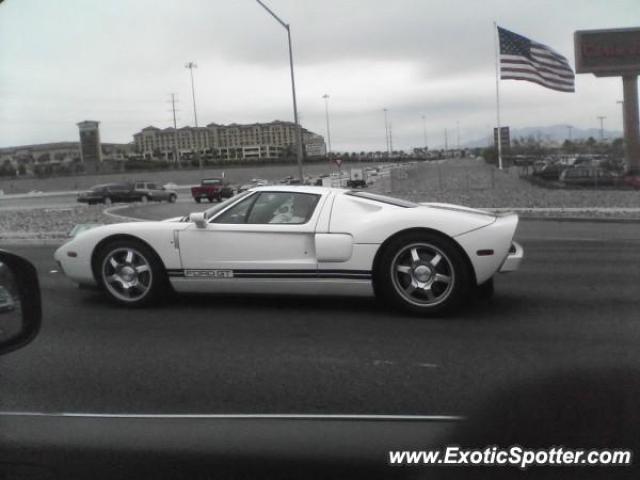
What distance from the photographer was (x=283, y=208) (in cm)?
611

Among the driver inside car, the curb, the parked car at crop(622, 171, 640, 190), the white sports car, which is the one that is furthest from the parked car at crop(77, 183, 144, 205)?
the driver inside car

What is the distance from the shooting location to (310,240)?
5.93 m

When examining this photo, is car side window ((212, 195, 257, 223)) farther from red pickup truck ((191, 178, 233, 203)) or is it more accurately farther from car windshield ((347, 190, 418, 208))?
red pickup truck ((191, 178, 233, 203))

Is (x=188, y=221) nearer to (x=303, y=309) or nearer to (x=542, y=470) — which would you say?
(x=303, y=309)

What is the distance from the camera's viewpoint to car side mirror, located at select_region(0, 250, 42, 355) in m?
2.26

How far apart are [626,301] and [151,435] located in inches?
191

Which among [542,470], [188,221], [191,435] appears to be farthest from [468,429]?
[188,221]

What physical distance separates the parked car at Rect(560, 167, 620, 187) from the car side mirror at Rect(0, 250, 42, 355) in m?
30.3

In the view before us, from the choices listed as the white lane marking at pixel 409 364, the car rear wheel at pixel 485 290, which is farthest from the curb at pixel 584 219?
the white lane marking at pixel 409 364

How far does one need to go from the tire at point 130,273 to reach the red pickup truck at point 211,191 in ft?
95.2

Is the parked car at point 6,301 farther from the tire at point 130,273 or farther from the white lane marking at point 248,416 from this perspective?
the tire at point 130,273

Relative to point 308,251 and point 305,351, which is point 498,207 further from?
point 305,351

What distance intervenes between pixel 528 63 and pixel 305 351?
52.8 ft

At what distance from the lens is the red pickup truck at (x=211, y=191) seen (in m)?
35.1
